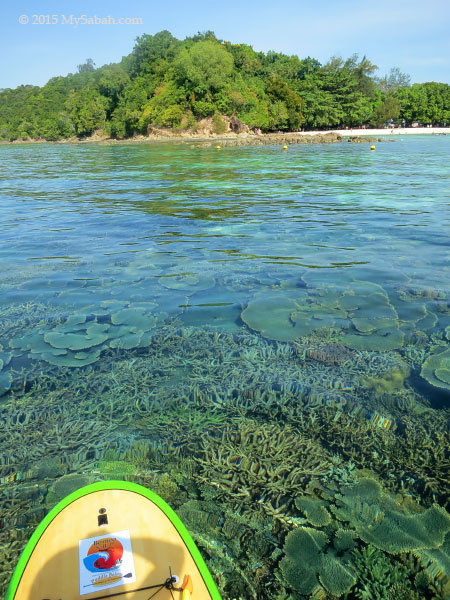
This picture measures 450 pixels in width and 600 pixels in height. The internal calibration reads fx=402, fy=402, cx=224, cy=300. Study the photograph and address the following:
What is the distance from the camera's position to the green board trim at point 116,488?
188 cm

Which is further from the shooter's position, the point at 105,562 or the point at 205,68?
the point at 205,68

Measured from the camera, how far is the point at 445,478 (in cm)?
264

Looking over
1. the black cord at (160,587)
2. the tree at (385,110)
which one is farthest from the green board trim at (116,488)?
the tree at (385,110)

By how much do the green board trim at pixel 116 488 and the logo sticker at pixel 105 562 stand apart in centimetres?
22

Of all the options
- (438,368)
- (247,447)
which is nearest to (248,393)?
(247,447)

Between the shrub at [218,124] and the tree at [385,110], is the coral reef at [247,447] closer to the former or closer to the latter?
the shrub at [218,124]

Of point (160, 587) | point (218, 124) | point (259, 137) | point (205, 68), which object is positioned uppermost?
point (205, 68)

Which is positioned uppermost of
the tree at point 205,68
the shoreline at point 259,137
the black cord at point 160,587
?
the tree at point 205,68

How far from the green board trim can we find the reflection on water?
10.3 inches

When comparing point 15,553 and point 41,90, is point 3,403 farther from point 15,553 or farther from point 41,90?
point 41,90

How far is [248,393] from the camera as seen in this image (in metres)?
3.50

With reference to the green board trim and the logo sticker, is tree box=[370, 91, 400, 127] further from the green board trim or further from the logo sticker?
the logo sticker

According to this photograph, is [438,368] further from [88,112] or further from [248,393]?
[88,112]

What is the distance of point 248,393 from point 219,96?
74271 mm
